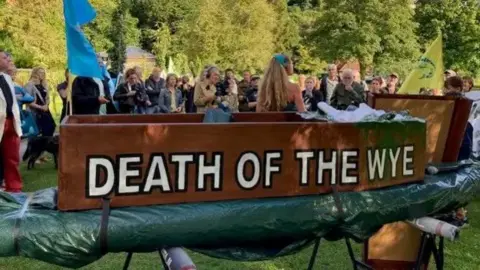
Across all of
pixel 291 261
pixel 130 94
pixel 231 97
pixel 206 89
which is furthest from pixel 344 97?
pixel 291 261

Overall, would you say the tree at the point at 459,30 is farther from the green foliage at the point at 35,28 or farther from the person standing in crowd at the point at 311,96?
the person standing in crowd at the point at 311,96

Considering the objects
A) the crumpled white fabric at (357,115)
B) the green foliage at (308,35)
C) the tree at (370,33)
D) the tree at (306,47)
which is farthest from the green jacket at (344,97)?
the tree at (306,47)

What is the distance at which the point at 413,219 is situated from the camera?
3.08 m

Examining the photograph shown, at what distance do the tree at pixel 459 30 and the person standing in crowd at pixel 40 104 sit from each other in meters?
36.7

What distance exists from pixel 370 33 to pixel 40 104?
3432 cm

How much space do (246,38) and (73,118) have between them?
3489cm

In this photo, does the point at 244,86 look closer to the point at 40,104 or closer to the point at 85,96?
the point at 40,104

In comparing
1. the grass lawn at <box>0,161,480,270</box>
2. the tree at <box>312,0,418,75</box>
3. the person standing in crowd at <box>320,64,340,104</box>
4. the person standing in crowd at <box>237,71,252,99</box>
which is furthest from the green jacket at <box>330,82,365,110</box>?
the tree at <box>312,0,418,75</box>

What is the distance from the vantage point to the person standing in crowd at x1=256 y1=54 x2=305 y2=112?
4.43 m

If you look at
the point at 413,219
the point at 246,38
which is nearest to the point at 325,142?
the point at 413,219

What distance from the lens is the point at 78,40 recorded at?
3.97m

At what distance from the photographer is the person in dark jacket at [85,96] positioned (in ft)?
25.3

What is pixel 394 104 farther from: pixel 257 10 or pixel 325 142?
pixel 257 10

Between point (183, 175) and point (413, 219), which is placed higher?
point (183, 175)
